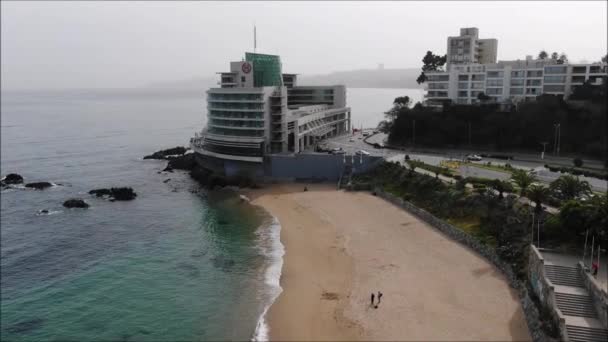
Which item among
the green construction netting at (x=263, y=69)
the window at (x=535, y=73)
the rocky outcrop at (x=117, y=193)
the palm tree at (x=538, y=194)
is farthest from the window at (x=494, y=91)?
the rocky outcrop at (x=117, y=193)

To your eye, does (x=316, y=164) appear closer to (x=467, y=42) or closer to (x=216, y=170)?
(x=216, y=170)

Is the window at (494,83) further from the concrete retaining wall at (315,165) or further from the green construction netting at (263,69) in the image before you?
the green construction netting at (263,69)

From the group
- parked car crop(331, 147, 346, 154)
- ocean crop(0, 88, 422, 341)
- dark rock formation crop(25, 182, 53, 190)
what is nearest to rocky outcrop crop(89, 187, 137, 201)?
ocean crop(0, 88, 422, 341)

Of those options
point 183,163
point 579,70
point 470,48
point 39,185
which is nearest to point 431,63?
point 470,48

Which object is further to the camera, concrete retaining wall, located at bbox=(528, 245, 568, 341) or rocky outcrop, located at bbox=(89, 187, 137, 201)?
rocky outcrop, located at bbox=(89, 187, 137, 201)

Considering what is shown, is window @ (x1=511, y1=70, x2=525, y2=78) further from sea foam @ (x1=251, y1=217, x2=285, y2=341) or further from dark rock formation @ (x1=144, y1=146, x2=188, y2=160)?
dark rock formation @ (x1=144, y1=146, x2=188, y2=160)

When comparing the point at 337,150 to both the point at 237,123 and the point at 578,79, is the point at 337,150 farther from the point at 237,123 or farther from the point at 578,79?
the point at 578,79
